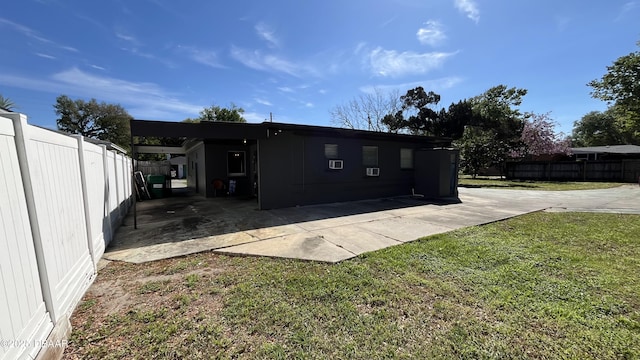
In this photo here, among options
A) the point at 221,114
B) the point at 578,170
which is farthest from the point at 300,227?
the point at 221,114

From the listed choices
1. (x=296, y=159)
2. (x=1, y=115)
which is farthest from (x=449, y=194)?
(x=1, y=115)

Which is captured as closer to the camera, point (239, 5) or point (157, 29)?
point (239, 5)

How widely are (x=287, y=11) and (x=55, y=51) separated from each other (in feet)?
51.9

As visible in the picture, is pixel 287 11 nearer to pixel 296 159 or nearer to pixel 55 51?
pixel 296 159

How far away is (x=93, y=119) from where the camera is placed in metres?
27.3

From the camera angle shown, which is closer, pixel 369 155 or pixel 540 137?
pixel 369 155

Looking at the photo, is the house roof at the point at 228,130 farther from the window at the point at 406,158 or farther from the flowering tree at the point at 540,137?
the flowering tree at the point at 540,137

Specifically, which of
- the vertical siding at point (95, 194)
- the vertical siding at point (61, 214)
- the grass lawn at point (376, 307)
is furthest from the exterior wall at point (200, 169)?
the vertical siding at point (61, 214)

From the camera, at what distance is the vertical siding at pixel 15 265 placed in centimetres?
144

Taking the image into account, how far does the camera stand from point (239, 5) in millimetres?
7418

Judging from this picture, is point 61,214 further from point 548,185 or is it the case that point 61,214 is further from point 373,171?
point 548,185

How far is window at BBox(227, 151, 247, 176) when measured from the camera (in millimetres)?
11055

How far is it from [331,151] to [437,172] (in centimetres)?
445

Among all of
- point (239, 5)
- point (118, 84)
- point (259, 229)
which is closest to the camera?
point (259, 229)
